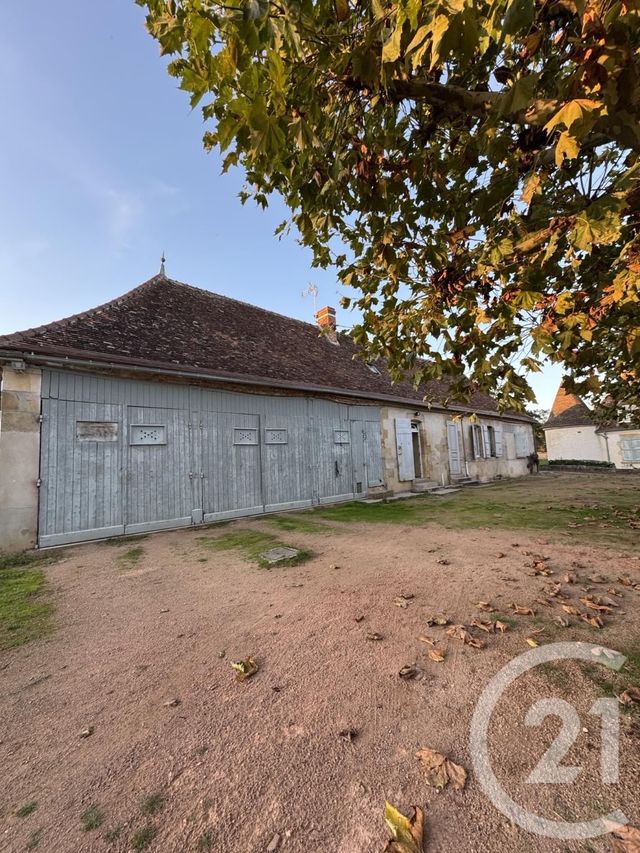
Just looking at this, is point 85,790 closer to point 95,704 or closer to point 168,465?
point 95,704

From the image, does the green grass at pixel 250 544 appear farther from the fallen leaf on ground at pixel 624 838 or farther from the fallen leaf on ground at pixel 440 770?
the fallen leaf on ground at pixel 624 838

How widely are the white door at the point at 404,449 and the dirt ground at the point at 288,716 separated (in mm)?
8668

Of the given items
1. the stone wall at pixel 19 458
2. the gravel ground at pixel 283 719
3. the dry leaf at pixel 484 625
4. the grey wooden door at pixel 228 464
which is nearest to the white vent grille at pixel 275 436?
the grey wooden door at pixel 228 464

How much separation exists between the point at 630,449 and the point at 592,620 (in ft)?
93.8

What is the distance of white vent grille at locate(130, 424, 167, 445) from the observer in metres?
7.38

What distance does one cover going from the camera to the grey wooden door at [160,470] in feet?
23.9

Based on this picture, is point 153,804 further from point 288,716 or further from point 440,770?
point 440,770

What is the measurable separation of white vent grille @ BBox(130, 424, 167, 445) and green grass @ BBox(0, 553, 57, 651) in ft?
8.23

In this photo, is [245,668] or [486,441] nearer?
[245,668]

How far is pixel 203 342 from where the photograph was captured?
364 inches

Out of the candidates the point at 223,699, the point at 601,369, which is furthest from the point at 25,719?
the point at 601,369

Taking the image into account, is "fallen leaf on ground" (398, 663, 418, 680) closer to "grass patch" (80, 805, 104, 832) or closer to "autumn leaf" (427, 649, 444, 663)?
"autumn leaf" (427, 649, 444, 663)

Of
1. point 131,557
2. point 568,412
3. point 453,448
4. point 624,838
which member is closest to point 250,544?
point 131,557

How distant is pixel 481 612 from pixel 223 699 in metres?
2.20
